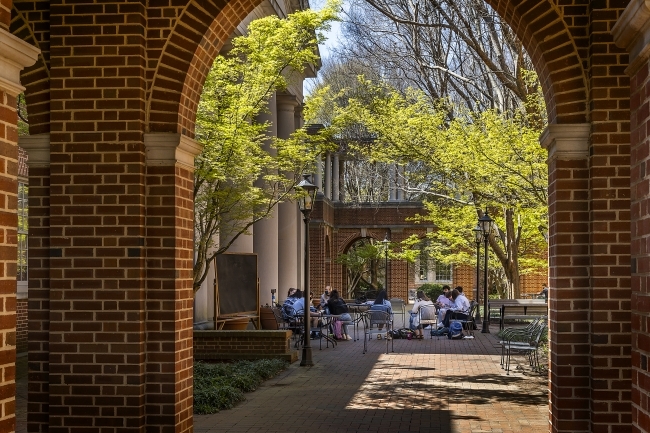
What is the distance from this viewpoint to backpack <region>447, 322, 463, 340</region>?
24.2m

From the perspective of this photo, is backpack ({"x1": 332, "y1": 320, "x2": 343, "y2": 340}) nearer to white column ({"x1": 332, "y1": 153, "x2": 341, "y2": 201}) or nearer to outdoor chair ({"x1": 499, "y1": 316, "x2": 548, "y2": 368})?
outdoor chair ({"x1": 499, "y1": 316, "x2": 548, "y2": 368})

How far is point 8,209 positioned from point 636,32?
9.04 ft

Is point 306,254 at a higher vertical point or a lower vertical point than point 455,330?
higher

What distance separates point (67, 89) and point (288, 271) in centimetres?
2529

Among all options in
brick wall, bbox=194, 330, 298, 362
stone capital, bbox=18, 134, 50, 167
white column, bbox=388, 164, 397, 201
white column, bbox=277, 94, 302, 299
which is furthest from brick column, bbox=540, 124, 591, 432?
white column, bbox=388, 164, 397, 201

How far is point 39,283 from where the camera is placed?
7652 mm

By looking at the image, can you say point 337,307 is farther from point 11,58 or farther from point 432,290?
point 432,290

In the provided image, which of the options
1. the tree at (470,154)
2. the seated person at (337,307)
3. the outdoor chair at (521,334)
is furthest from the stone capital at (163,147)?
the seated person at (337,307)

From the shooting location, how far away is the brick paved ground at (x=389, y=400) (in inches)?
412

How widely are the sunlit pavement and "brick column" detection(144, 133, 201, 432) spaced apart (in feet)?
9.09

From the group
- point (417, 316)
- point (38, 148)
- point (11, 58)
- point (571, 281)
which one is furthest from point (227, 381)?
point (417, 316)

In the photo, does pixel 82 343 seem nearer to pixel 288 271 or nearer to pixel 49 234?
pixel 49 234

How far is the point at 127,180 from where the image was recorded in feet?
24.6

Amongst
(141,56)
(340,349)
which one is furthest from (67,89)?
(340,349)
